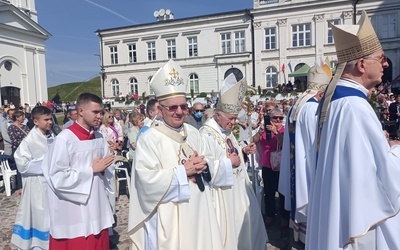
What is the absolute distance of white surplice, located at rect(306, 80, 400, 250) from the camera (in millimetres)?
1992

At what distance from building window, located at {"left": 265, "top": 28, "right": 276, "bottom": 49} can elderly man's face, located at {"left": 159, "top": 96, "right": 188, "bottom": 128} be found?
31.8 metres

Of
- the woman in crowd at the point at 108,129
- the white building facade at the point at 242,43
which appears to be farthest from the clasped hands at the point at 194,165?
the white building facade at the point at 242,43

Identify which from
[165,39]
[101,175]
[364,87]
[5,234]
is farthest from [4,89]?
[364,87]

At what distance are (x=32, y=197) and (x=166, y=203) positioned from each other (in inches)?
89.9

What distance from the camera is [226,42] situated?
35.3m

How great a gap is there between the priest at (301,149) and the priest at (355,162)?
1.40m

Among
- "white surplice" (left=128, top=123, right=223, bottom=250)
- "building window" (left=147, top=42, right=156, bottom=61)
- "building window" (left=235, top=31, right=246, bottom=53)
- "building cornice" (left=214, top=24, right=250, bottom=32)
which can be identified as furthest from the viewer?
"building window" (left=147, top=42, right=156, bottom=61)

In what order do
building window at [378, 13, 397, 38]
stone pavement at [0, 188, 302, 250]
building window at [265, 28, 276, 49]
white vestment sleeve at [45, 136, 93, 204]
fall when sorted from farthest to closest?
building window at [265, 28, 276, 49] → building window at [378, 13, 397, 38] → stone pavement at [0, 188, 302, 250] → white vestment sleeve at [45, 136, 93, 204]

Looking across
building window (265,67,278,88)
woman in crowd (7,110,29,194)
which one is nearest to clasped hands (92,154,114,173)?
woman in crowd (7,110,29,194)

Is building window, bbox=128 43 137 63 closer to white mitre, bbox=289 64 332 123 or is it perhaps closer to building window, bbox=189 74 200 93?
building window, bbox=189 74 200 93

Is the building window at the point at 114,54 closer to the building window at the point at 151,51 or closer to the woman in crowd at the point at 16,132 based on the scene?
the building window at the point at 151,51

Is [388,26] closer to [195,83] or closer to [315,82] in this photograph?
[195,83]

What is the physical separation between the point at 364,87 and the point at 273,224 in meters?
3.77

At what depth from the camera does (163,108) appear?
3.10m
